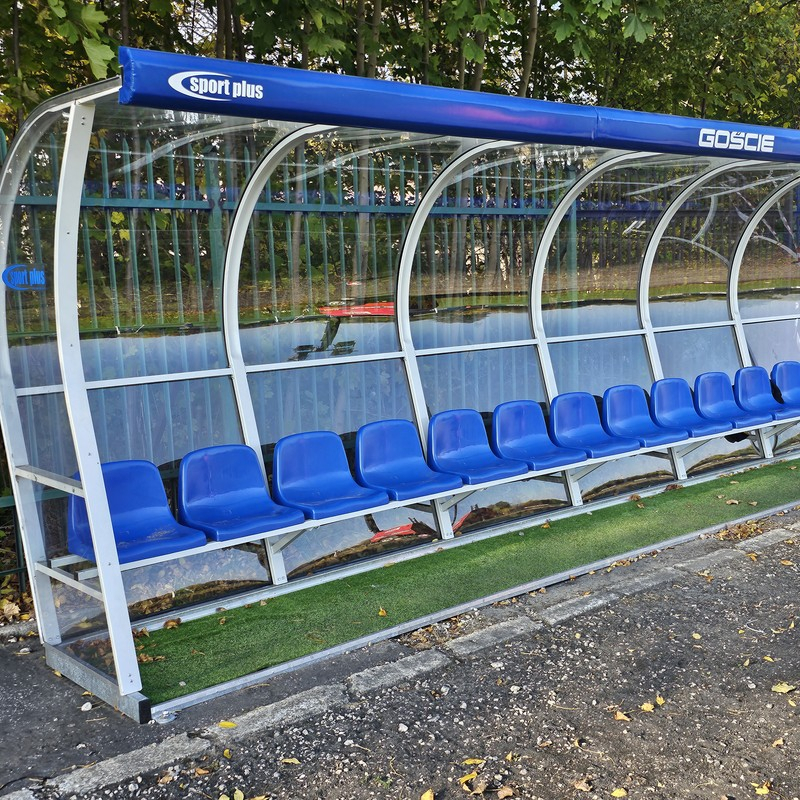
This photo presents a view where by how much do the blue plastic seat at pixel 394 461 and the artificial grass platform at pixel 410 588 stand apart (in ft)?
1.81

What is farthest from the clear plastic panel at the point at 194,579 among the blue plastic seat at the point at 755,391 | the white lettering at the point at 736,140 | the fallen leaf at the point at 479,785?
the blue plastic seat at the point at 755,391

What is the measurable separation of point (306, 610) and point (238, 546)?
1.97 ft

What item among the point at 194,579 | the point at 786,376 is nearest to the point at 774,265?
A: the point at 786,376

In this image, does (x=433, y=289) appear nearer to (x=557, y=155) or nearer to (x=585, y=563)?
(x=557, y=155)

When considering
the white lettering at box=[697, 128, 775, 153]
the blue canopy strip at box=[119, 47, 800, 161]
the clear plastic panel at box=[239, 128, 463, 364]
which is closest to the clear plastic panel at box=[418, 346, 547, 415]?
the clear plastic panel at box=[239, 128, 463, 364]

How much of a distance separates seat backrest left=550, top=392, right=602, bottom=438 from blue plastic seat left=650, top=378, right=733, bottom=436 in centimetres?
84

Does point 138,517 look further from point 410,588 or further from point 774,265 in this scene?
point 774,265

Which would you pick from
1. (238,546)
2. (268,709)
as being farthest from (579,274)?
(268,709)

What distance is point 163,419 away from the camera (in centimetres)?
556

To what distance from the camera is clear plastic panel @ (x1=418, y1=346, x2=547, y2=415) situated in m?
7.01

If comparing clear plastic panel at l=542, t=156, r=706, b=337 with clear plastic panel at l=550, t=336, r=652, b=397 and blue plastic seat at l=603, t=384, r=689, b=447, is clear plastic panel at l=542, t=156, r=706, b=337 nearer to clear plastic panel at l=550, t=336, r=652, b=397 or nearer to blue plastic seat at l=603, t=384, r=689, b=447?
clear plastic panel at l=550, t=336, r=652, b=397

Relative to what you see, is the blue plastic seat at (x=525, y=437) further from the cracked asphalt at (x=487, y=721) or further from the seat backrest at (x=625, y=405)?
the cracked asphalt at (x=487, y=721)

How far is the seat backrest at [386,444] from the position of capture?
6.16 meters

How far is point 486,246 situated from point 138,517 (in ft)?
11.8
